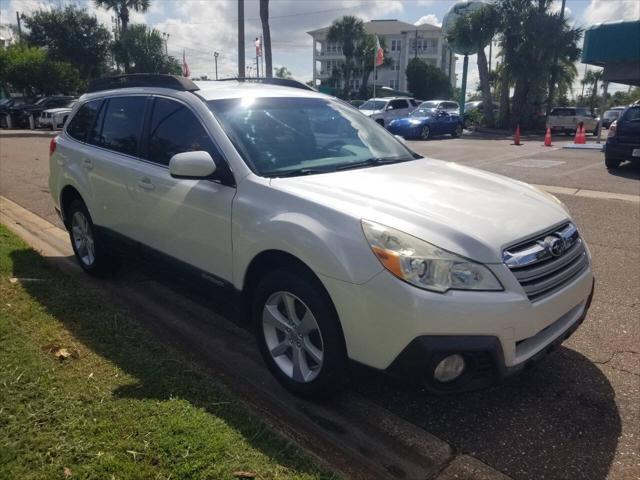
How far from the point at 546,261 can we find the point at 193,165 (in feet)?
6.66

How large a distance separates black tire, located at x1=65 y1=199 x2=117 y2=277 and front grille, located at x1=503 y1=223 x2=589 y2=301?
353 centimetres

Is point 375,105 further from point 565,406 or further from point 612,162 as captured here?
point 565,406

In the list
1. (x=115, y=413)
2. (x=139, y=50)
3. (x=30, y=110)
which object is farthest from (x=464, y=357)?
(x=139, y=50)

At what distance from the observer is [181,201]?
3617 millimetres

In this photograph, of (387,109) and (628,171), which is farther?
(387,109)

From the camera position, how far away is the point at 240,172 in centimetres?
323

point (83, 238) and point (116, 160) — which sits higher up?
point (116, 160)

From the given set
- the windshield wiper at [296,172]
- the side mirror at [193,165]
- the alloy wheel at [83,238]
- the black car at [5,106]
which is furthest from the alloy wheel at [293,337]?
the black car at [5,106]

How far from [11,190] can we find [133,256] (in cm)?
674

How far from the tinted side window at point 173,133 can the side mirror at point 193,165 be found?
19 cm

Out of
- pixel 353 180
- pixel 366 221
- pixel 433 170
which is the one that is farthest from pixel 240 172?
pixel 433 170

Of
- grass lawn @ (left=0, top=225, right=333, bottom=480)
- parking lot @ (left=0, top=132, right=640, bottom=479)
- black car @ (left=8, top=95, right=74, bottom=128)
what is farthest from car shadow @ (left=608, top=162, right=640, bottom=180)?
black car @ (left=8, top=95, right=74, bottom=128)

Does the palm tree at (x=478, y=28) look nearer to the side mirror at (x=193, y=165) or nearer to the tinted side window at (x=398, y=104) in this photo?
the tinted side window at (x=398, y=104)

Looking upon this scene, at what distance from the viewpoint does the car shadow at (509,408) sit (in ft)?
8.52
